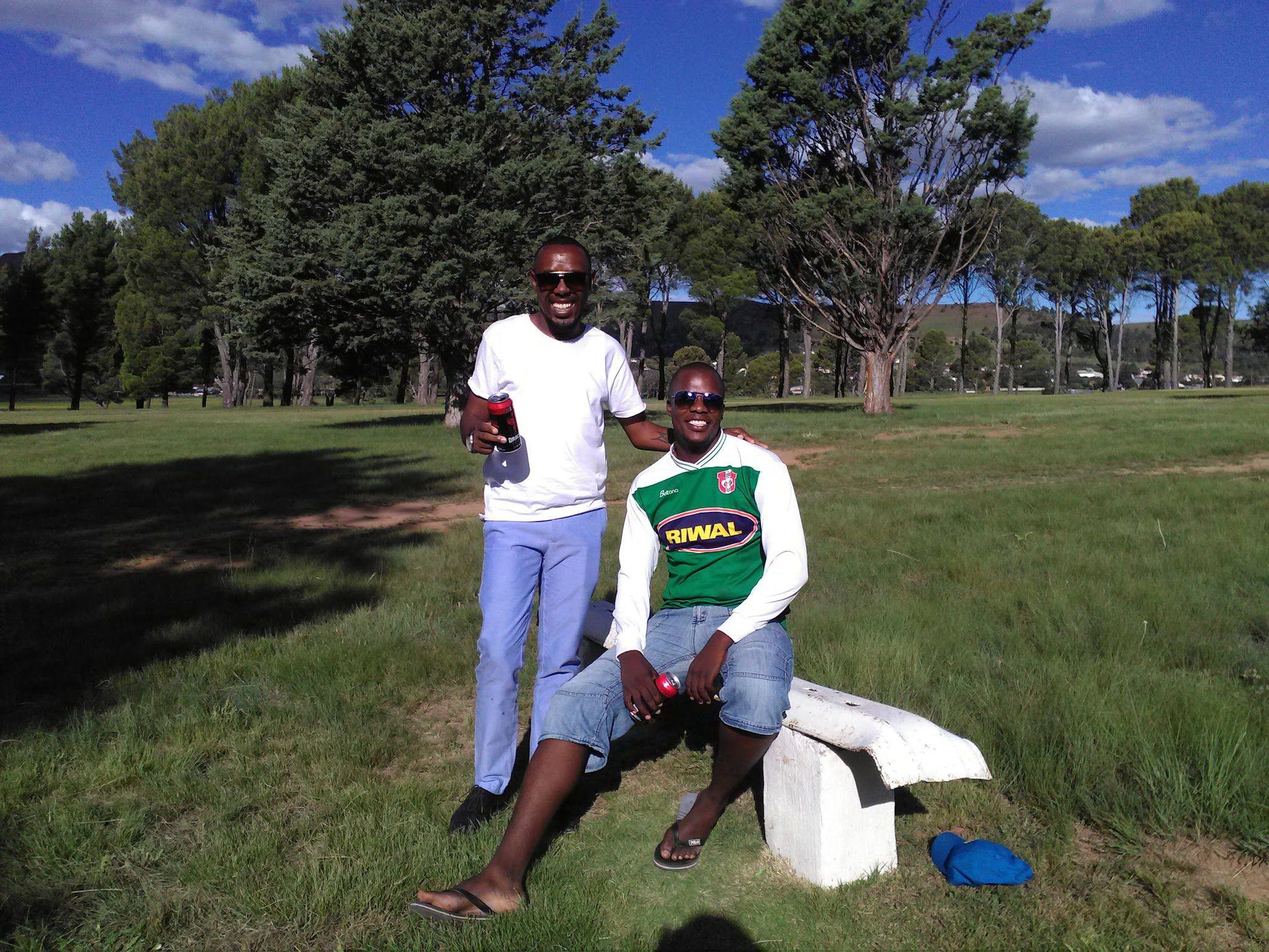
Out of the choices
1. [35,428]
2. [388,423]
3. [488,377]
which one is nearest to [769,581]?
[488,377]

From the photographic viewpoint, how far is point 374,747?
3.70 m

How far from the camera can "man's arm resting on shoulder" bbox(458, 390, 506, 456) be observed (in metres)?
2.92

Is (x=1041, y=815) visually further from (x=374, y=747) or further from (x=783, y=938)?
(x=374, y=747)

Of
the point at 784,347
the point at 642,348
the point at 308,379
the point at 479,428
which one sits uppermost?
the point at 642,348

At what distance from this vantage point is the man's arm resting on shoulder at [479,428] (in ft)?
9.57

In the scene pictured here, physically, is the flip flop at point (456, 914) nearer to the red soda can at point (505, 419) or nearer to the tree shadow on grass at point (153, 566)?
the red soda can at point (505, 419)

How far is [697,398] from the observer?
3068 millimetres

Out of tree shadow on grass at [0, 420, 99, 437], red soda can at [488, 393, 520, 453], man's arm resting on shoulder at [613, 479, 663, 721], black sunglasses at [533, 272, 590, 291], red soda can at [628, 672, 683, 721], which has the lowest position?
tree shadow on grass at [0, 420, 99, 437]

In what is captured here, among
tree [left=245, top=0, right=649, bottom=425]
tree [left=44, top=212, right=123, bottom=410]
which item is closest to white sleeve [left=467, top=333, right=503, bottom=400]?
tree [left=245, top=0, right=649, bottom=425]

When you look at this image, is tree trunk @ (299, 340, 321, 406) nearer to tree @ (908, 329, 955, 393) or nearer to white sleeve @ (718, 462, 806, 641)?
white sleeve @ (718, 462, 806, 641)

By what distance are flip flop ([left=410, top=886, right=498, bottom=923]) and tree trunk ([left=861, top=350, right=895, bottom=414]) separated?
25448 millimetres

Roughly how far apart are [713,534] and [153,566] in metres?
5.98

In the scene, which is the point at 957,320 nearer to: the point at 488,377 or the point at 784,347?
the point at 784,347

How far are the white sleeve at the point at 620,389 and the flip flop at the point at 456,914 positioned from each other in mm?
1662
